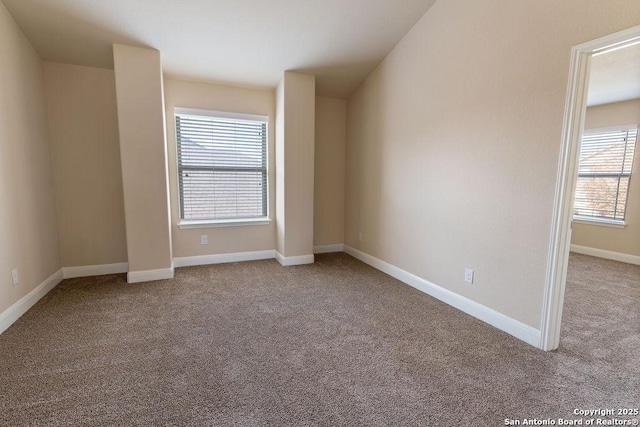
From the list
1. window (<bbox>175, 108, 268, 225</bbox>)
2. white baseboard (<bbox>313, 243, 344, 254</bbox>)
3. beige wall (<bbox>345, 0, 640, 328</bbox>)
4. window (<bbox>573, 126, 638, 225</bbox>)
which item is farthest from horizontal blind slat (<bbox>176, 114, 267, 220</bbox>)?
window (<bbox>573, 126, 638, 225</bbox>)

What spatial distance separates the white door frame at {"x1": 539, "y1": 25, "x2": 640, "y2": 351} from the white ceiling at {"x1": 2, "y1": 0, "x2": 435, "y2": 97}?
5.43 ft

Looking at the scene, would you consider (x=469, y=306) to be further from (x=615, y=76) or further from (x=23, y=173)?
(x=23, y=173)

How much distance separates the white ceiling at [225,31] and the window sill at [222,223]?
1865 mm

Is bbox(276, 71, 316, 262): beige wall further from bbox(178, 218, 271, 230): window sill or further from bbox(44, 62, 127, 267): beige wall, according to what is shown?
bbox(44, 62, 127, 267): beige wall

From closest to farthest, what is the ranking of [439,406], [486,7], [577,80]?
[439,406]
[577,80]
[486,7]

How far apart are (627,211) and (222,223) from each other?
6054 millimetres

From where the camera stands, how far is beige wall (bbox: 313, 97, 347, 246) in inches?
174

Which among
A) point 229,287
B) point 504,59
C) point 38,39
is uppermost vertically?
point 38,39

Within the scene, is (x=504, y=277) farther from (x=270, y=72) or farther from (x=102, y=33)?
(x=102, y=33)

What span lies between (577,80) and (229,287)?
339 cm

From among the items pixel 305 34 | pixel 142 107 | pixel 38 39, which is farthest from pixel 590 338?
pixel 38 39

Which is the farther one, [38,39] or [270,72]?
[270,72]

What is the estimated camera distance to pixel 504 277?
7.41 feet

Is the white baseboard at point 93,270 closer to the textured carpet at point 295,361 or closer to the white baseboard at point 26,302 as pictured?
the white baseboard at point 26,302
